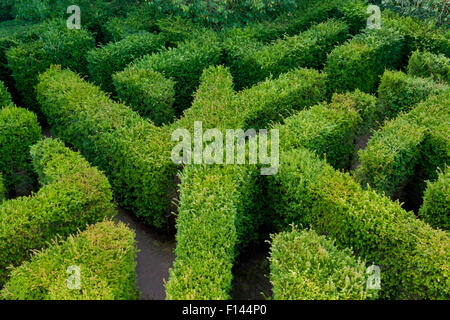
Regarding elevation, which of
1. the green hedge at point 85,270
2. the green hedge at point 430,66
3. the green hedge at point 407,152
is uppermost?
the green hedge at point 430,66

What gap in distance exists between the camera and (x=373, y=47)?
15.8m

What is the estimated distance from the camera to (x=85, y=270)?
8.40 meters

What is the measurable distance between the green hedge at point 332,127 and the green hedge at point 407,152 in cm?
98

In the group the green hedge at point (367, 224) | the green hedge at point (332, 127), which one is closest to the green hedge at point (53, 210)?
the green hedge at point (367, 224)

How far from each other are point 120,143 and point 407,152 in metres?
8.12

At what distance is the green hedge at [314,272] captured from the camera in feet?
25.7

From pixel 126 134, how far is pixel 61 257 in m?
4.36

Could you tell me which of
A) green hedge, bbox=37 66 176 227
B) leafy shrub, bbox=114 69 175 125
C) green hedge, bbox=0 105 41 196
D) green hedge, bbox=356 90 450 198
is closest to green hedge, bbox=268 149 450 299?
green hedge, bbox=356 90 450 198

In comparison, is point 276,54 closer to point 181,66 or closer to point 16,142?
point 181,66

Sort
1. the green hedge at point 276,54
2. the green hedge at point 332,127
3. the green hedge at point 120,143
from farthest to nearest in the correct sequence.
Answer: the green hedge at point 276,54
the green hedge at point 332,127
the green hedge at point 120,143

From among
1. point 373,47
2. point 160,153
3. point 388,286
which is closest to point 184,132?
point 160,153

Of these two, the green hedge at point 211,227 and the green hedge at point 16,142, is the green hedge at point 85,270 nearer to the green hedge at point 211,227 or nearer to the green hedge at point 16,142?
the green hedge at point 211,227
